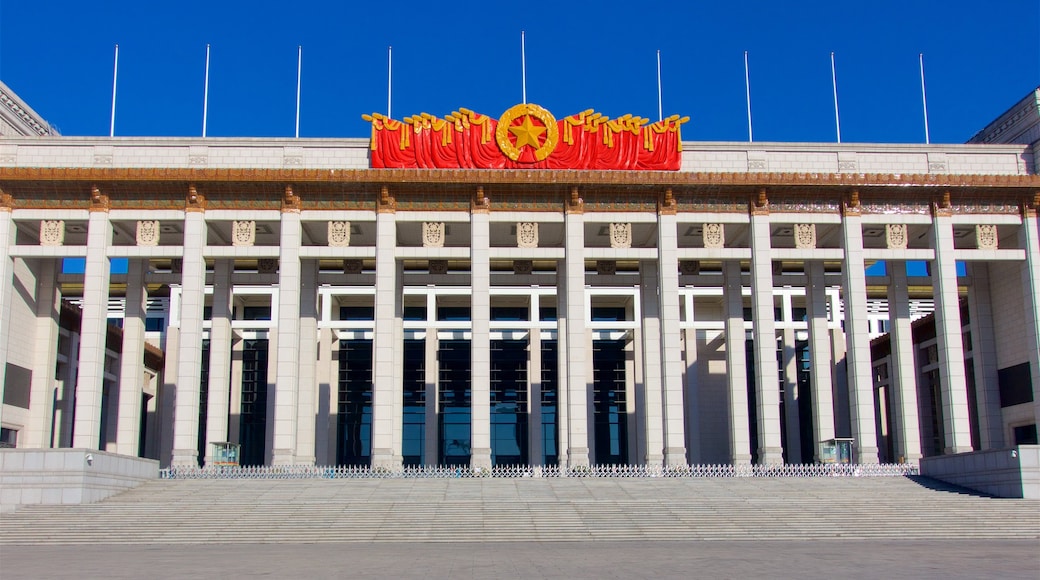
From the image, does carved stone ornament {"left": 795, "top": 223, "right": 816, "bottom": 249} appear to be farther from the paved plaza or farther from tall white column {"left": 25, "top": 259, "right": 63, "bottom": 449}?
tall white column {"left": 25, "top": 259, "right": 63, "bottom": 449}

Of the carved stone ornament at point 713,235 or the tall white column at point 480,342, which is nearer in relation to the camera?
the tall white column at point 480,342

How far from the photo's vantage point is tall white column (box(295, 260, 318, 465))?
4450 cm

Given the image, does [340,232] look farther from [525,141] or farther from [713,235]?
[713,235]

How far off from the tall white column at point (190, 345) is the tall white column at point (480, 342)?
1169 centimetres

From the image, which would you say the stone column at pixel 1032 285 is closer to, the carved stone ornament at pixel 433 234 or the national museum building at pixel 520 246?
the national museum building at pixel 520 246

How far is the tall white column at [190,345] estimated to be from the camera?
4184 centimetres

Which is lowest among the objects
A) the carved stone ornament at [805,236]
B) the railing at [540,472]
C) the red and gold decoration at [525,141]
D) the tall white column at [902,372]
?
the railing at [540,472]

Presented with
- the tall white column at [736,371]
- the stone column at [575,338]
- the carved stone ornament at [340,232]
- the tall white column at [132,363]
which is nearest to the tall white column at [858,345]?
the tall white column at [736,371]

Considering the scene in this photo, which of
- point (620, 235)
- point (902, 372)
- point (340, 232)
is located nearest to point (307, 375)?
point (340, 232)

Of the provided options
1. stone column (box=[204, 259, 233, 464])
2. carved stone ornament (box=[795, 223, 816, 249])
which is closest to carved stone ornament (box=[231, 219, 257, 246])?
stone column (box=[204, 259, 233, 464])

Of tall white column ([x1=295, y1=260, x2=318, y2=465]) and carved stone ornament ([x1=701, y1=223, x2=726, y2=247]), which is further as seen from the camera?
carved stone ornament ([x1=701, y1=223, x2=726, y2=247])

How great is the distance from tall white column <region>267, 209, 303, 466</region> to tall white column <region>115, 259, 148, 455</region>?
610cm

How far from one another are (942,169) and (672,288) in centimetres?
1423

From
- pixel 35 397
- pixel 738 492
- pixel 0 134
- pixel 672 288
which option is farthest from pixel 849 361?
pixel 0 134
